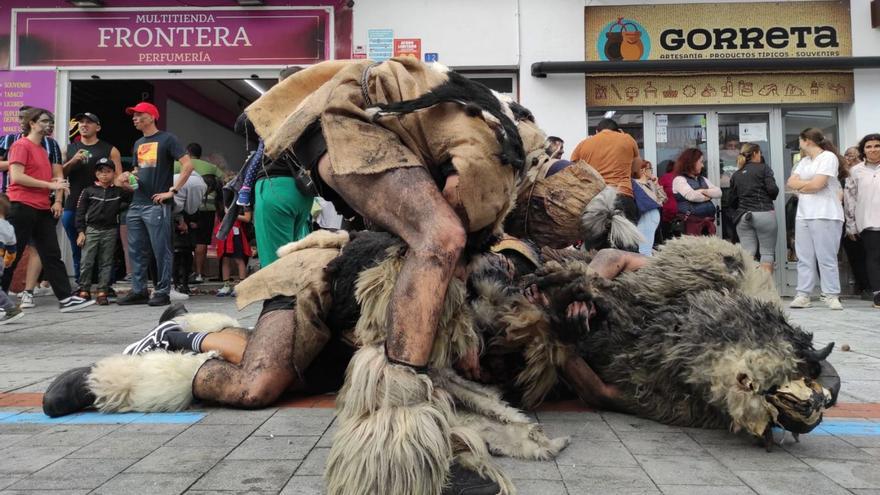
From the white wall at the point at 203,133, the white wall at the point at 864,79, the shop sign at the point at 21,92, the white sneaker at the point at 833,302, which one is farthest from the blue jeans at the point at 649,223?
the shop sign at the point at 21,92

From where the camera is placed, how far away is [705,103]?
28.4 feet

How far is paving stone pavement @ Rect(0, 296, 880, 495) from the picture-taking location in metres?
1.80

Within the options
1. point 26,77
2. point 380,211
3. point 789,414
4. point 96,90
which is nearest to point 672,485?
point 789,414

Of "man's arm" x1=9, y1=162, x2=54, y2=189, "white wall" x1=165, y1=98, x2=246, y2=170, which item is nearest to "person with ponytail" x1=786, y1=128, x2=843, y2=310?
"man's arm" x1=9, y1=162, x2=54, y2=189

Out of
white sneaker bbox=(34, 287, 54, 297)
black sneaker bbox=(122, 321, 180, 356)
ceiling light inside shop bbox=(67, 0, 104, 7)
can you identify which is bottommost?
black sneaker bbox=(122, 321, 180, 356)

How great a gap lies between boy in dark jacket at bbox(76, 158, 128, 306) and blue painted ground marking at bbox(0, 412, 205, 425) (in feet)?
16.2

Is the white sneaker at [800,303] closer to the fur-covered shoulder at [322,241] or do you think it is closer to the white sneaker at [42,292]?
the fur-covered shoulder at [322,241]

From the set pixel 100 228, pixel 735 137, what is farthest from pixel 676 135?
pixel 100 228

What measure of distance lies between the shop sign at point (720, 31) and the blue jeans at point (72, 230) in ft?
24.2

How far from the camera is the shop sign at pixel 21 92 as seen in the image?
8.88 m

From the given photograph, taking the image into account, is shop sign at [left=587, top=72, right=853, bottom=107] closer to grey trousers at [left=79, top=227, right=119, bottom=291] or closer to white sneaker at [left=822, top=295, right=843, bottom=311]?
white sneaker at [left=822, top=295, right=843, bottom=311]

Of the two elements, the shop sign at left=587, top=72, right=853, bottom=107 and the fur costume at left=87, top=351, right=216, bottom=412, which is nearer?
the fur costume at left=87, top=351, right=216, bottom=412

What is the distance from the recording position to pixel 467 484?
159 centimetres

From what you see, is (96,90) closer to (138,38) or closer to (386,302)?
(138,38)
